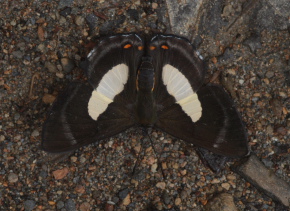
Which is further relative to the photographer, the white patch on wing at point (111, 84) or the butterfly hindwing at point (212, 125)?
the white patch on wing at point (111, 84)

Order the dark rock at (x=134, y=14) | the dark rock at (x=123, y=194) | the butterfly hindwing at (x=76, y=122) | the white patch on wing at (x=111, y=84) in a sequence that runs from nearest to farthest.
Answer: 1. the butterfly hindwing at (x=76, y=122)
2. the white patch on wing at (x=111, y=84)
3. the dark rock at (x=123, y=194)
4. the dark rock at (x=134, y=14)

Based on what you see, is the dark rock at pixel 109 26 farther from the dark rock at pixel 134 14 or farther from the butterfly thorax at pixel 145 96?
the butterfly thorax at pixel 145 96

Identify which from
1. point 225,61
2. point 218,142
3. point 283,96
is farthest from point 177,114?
point 283,96

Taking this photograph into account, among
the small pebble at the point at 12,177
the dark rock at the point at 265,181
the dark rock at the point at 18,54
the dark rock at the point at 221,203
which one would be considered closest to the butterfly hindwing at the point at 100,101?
the small pebble at the point at 12,177

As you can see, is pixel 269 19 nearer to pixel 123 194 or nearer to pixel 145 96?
pixel 145 96

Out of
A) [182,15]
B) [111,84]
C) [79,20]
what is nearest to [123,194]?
[111,84]

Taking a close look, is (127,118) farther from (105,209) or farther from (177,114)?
Result: (105,209)
